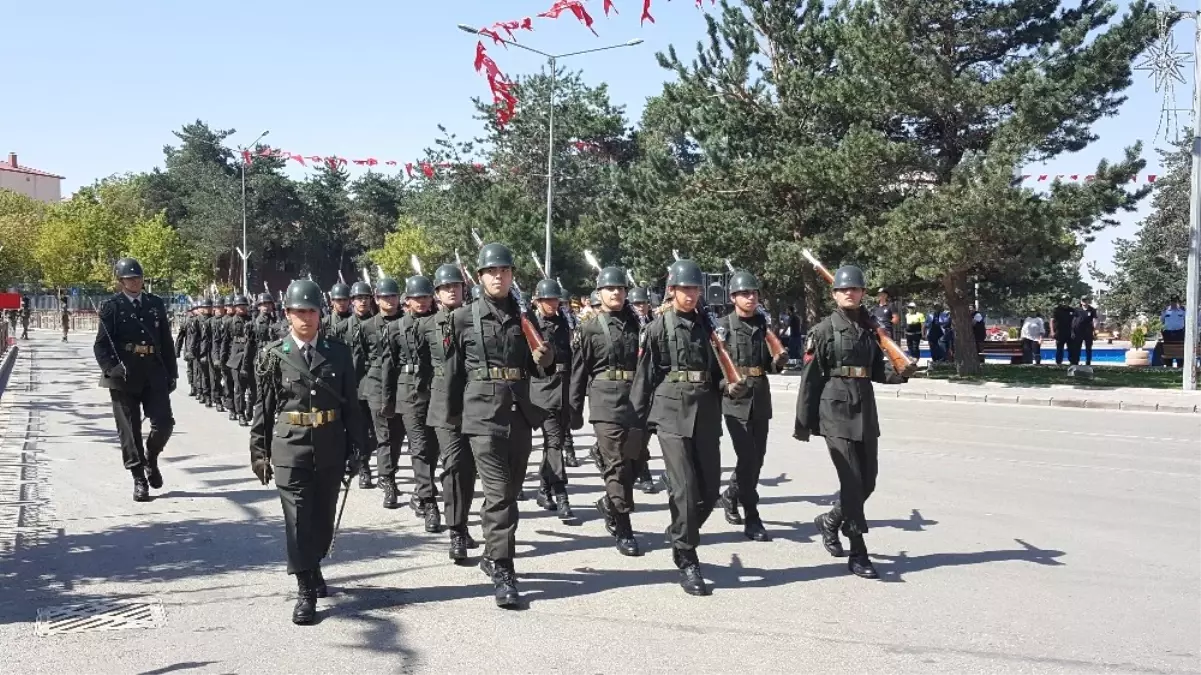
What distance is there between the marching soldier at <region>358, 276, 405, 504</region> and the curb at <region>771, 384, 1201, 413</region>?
13.0 meters

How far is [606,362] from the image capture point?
8.30 meters

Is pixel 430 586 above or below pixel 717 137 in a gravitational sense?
below

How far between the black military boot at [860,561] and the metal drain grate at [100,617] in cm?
409

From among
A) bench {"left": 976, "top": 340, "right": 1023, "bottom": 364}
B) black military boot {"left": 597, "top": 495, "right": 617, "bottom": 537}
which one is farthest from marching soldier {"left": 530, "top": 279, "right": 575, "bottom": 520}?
bench {"left": 976, "top": 340, "right": 1023, "bottom": 364}

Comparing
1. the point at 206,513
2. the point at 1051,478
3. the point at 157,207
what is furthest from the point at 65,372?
the point at 157,207

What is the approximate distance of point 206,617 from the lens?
5723 mm

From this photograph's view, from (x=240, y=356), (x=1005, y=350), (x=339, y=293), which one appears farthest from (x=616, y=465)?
(x=1005, y=350)

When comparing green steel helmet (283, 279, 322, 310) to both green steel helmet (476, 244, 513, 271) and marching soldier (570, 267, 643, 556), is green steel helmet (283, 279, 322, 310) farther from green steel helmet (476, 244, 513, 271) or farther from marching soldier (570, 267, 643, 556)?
marching soldier (570, 267, 643, 556)

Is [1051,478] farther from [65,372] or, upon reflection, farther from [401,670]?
[65,372]

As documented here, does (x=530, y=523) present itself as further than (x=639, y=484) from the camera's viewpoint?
No

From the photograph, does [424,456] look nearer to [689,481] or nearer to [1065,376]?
A: [689,481]

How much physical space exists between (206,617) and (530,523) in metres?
3.11

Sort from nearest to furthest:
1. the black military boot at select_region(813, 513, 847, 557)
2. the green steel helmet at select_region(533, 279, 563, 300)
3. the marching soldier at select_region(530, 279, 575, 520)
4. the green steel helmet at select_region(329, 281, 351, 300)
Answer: the black military boot at select_region(813, 513, 847, 557), the marching soldier at select_region(530, 279, 575, 520), the green steel helmet at select_region(533, 279, 563, 300), the green steel helmet at select_region(329, 281, 351, 300)

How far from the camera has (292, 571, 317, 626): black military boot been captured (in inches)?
221
